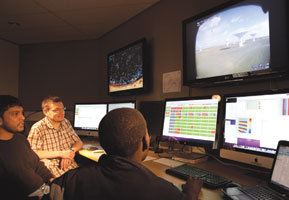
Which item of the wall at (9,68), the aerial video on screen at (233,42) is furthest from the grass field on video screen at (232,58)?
the wall at (9,68)

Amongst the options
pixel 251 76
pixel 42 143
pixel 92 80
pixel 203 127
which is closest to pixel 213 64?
pixel 251 76

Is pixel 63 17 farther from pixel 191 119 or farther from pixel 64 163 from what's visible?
pixel 191 119

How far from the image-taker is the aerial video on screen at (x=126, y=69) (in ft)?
8.35

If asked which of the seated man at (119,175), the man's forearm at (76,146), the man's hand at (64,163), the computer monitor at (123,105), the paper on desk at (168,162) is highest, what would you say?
the computer monitor at (123,105)

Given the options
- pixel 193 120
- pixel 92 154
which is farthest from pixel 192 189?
pixel 92 154

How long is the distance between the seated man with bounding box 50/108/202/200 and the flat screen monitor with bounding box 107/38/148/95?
65.5 inches

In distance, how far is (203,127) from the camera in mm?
1547

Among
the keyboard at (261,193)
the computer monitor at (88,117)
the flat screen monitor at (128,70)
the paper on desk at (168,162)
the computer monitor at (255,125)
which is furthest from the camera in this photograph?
the computer monitor at (88,117)

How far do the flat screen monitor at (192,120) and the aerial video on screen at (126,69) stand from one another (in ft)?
2.67

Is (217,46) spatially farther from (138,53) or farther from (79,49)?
(79,49)

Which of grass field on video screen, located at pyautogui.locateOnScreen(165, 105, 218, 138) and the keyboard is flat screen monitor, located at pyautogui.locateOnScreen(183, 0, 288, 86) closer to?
grass field on video screen, located at pyautogui.locateOnScreen(165, 105, 218, 138)

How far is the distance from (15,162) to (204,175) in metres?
1.10

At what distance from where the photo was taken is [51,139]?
6.86 feet

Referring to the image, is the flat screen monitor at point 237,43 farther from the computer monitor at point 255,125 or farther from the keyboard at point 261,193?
the keyboard at point 261,193
